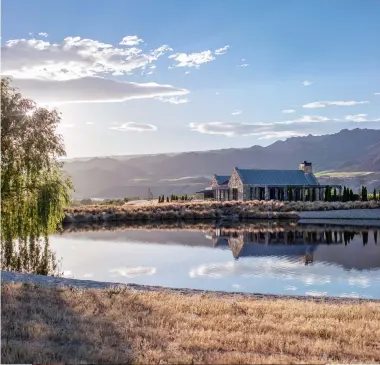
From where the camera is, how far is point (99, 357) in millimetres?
7086

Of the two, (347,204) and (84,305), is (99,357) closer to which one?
(84,305)

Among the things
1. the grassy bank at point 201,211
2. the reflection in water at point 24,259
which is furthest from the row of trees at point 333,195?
the reflection in water at point 24,259

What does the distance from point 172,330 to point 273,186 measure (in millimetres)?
66829

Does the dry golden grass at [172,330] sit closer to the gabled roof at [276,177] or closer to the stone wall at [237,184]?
the stone wall at [237,184]

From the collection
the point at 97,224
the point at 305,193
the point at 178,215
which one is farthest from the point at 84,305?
the point at 305,193

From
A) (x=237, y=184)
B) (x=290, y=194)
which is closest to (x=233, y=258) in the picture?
(x=290, y=194)

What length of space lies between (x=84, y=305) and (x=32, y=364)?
161 inches

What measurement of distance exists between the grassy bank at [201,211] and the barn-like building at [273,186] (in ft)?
30.5

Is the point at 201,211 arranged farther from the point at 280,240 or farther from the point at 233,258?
the point at 233,258

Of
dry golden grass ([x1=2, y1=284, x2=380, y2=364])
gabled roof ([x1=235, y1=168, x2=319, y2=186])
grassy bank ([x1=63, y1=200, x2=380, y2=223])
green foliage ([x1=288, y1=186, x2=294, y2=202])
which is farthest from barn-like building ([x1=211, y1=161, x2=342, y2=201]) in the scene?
dry golden grass ([x1=2, y1=284, x2=380, y2=364])

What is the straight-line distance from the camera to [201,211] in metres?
59.9

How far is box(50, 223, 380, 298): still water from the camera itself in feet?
67.0

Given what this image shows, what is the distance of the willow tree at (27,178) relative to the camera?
20.2m

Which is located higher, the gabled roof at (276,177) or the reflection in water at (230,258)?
the gabled roof at (276,177)
